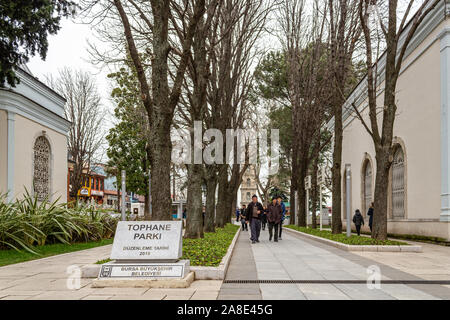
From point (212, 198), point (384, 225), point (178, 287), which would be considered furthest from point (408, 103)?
point (178, 287)

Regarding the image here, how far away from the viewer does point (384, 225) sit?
47.4ft

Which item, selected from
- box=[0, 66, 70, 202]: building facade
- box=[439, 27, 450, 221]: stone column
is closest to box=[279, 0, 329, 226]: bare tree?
box=[439, 27, 450, 221]: stone column

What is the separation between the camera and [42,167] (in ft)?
80.8

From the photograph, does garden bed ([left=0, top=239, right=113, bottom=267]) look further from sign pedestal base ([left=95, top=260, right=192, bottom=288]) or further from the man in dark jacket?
the man in dark jacket

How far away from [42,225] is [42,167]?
11436 mm

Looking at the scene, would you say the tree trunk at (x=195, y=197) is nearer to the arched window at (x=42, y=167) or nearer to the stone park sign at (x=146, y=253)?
the stone park sign at (x=146, y=253)

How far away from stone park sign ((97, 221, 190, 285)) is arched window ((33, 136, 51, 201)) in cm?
1751

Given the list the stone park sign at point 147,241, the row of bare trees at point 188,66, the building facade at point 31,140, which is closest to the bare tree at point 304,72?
the row of bare trees at point 188,66

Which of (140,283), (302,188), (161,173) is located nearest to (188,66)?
(161,173)

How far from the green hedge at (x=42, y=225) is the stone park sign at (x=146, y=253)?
512 cm

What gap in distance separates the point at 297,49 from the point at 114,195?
62.3 metres

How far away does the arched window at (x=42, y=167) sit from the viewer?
23.9 meters

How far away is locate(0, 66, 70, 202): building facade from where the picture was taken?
20.5 metres

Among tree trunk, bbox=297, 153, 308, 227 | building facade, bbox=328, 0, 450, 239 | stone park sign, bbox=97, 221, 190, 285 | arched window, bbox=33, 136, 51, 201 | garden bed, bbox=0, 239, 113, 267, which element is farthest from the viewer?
tree trunk, bbox=297, 153, 308, 227
